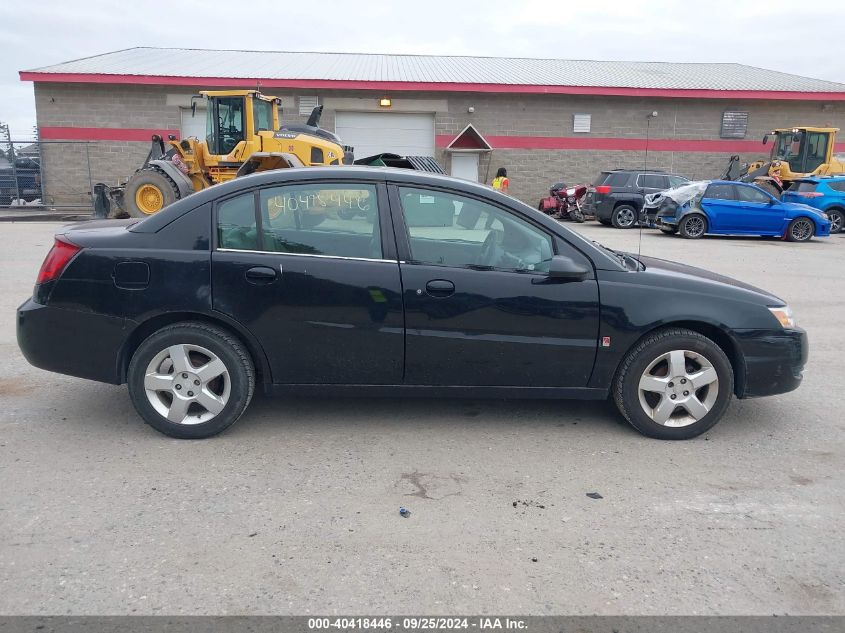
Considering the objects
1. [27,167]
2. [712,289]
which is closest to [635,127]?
[27,167]

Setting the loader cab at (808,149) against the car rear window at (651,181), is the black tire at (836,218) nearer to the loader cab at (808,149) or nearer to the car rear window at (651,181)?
the loader cab at (808,149)

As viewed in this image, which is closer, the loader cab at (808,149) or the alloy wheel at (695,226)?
the alloy wheel at (695,226)

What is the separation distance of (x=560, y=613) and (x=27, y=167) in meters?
28.0

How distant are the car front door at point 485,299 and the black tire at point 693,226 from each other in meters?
15.0

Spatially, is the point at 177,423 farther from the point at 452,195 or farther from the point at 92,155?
the point at 92,155

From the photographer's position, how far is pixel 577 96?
26.9 m

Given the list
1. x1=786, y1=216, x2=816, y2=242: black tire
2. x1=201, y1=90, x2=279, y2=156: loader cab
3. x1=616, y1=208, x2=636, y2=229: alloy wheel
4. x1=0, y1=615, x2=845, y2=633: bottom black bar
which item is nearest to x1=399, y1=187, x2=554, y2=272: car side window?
x1=0, y1=615, x2=845, y2=633: bottom black bar

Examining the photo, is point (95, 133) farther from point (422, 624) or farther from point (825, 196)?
point (422, 624)

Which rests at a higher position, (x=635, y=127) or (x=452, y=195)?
(x=635, y=127)

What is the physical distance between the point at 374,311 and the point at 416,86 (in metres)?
23.4

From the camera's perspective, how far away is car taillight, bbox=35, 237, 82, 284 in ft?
13.7

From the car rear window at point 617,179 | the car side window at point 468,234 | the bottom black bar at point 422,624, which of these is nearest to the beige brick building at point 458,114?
the car rear window at point 617,179

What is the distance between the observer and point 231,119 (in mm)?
17500

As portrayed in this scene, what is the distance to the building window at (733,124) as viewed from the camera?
27656 millimetres
